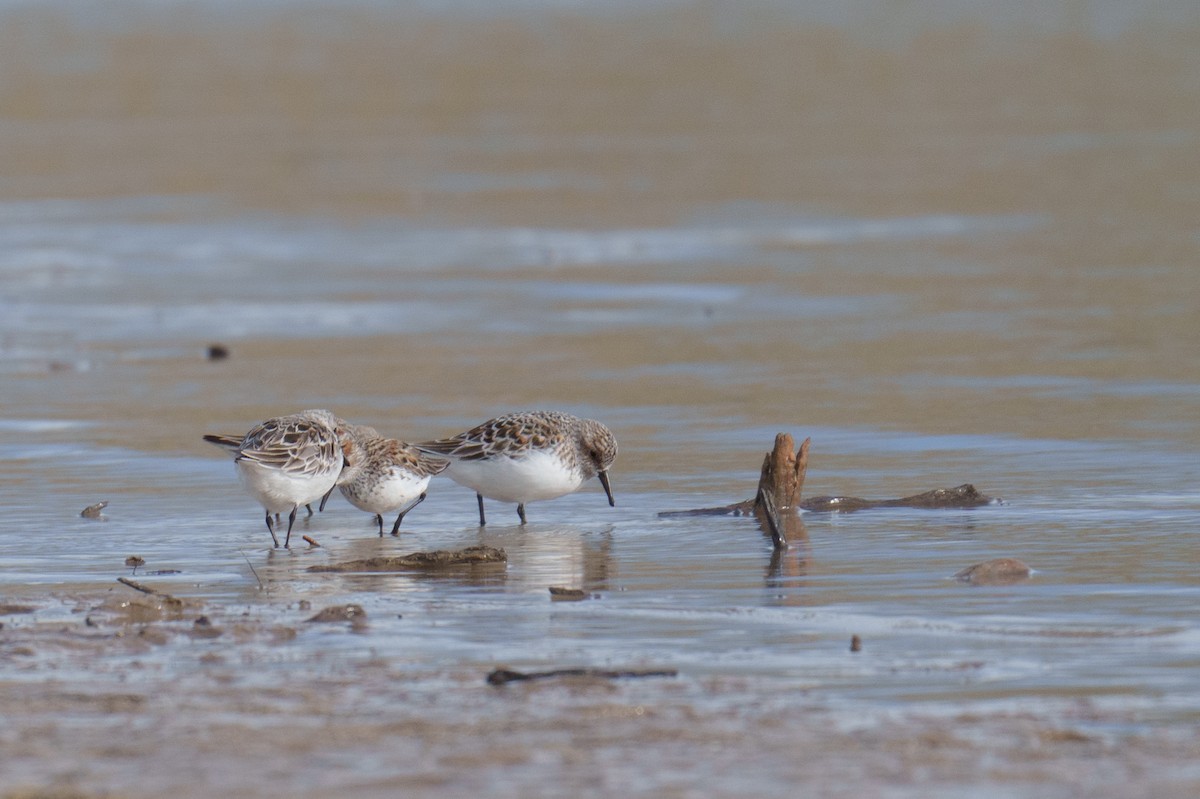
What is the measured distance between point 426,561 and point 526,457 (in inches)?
58.7

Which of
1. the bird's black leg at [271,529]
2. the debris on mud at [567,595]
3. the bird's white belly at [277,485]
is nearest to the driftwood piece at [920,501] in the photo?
the debris on mud at [567,595]

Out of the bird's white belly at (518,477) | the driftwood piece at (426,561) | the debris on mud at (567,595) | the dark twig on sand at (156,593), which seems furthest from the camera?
the bird's white belly at (518,477)

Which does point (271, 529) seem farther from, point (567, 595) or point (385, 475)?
point (567, 595)

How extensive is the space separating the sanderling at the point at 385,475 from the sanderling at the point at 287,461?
13 cm

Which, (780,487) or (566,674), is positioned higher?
(780,487)

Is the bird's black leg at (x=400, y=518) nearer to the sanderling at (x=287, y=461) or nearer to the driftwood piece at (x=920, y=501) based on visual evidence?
the sanderling at (x=287, y=461)

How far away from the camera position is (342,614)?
27.6ft

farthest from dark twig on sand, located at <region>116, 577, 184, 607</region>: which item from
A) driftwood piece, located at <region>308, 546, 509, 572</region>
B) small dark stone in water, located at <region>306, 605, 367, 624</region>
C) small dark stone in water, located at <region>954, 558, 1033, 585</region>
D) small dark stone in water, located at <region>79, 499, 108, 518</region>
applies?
small dark stone in water, located at <region>954, 558, 1033, 585</region>

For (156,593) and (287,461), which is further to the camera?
(287,461)

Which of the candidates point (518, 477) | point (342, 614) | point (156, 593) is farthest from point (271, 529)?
point (342, 614)

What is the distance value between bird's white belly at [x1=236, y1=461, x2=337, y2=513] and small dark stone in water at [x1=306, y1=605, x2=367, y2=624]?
2.02m

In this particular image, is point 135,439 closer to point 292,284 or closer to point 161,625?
point 161,625

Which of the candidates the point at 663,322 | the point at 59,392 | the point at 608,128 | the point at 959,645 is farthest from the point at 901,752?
the point at 608,128

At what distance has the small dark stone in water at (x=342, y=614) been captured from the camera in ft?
27.5
